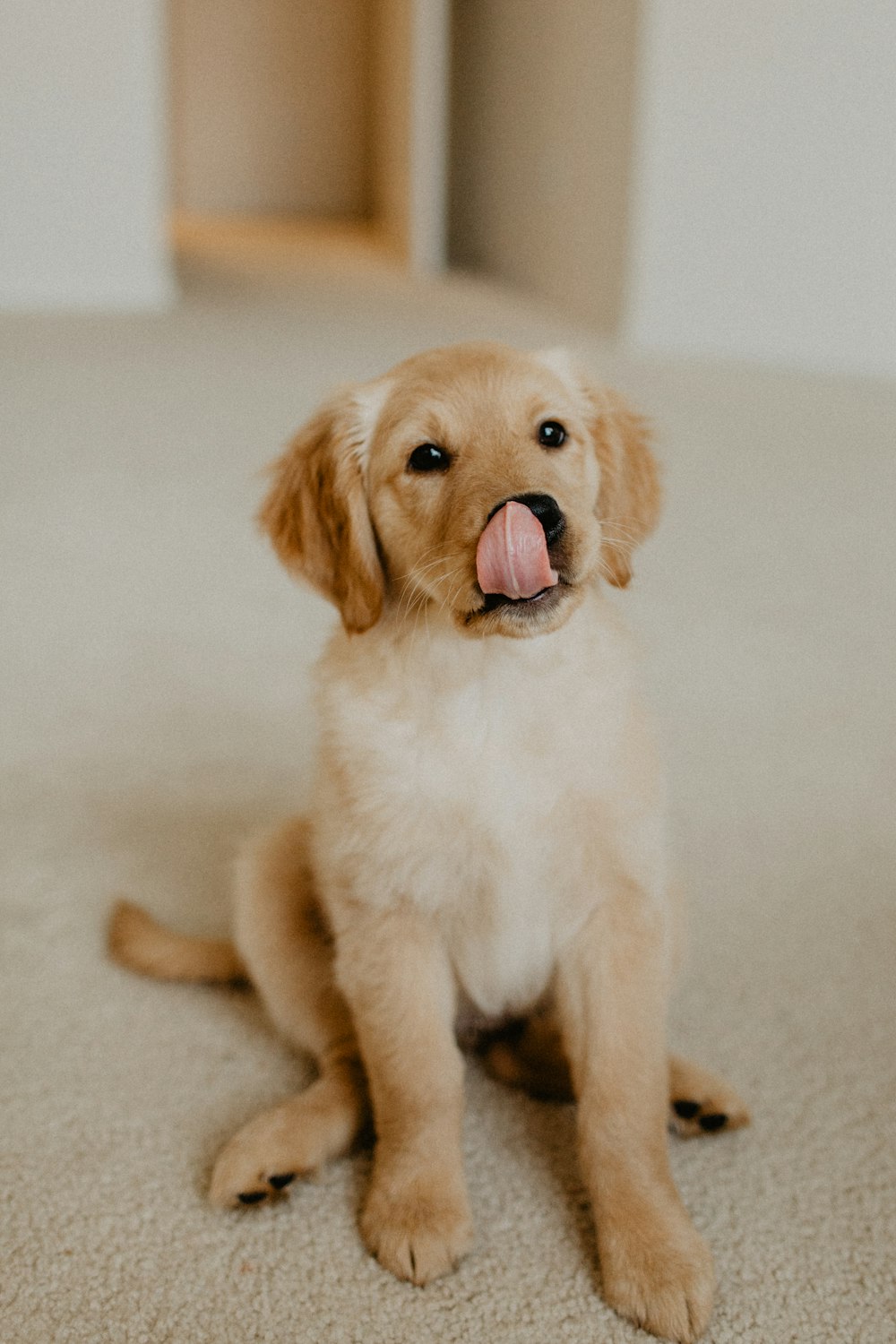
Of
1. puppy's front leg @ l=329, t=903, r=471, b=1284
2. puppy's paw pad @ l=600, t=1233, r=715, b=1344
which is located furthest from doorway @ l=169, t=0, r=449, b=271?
puppy's paw pad @ l=600, t=1233, r=715, b=1344

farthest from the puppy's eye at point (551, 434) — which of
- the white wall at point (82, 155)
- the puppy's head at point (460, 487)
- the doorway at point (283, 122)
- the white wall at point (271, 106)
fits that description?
the white wall at point (271, 106)

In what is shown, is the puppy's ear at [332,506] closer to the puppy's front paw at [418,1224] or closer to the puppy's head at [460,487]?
the puppy's head at [460,487]

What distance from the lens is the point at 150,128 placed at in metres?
6.57

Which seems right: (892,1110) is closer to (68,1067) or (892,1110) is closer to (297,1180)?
(297,1180)

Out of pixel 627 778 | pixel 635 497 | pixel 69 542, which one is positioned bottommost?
pixel 69 542

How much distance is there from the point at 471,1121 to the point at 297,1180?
17cm

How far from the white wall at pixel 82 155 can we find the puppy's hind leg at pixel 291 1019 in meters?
5.88

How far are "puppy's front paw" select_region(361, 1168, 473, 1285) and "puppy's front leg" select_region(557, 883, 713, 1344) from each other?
11cm

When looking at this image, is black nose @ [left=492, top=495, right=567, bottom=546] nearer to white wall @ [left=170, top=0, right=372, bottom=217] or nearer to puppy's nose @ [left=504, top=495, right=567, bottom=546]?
puppy's nose @ [left=504, top=495, right=567, bottom=546]

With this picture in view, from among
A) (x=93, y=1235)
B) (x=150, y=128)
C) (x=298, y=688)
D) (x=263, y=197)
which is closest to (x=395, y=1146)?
(x=93, y=1235)

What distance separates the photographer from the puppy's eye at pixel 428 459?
4.01 ft

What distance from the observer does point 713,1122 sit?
119 centimetres

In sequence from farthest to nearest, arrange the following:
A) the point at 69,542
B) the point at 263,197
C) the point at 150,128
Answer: the point at 263,197 → the point at 150,128 → the point at 69,542

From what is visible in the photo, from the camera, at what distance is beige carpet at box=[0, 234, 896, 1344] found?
1.03m
